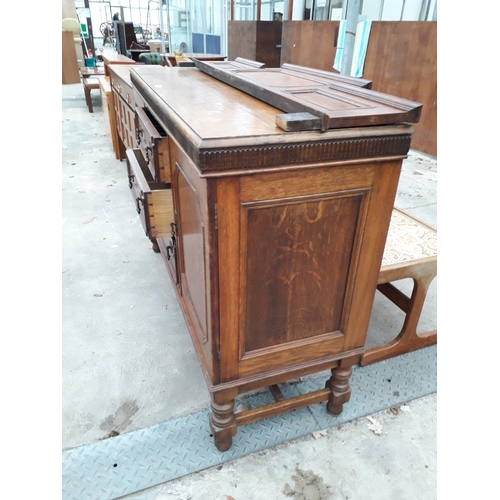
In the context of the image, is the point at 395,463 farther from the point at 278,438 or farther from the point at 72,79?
the point at 72,79

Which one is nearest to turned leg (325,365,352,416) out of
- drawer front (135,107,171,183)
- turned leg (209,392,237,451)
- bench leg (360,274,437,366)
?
bench leg (360,274,437,366)

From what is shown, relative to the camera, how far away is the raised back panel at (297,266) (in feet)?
3.24

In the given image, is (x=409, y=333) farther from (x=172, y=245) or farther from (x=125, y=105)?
(x=125, y=105)

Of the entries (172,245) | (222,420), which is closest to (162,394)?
(222,420)

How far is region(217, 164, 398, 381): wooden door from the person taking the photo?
0.94 metres

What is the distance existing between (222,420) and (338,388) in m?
0.43

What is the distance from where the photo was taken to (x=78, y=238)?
8.93ft

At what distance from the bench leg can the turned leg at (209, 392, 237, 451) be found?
655 mm

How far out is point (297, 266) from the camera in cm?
107

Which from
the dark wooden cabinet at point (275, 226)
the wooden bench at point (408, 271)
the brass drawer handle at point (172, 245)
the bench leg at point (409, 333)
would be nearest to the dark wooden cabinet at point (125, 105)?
the brass drawer handle at point (172, 245)

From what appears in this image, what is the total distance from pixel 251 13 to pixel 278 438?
8914mm

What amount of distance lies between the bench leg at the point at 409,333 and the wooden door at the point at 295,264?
0.48 meters

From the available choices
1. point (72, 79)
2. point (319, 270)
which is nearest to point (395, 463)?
point (319, 270)

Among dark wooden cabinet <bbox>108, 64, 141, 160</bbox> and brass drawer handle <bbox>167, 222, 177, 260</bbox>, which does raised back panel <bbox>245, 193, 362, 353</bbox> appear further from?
dark wooden cabinet <bbox>108, 64, 141, 160</bbox>
